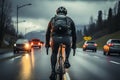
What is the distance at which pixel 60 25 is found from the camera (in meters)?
10.2

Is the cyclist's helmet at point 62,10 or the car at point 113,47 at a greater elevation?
→ the cyclist's helmet at point 62,10

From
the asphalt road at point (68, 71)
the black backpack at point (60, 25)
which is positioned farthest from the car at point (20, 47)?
the black backpack at point (60, 25)

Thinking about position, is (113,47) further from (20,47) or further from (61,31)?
(61,31)

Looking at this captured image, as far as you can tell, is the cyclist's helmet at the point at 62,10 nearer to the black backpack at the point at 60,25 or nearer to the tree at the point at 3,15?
the black backpack at the point at 60,25

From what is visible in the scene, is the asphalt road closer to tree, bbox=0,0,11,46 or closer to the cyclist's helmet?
the cyclist's helmet

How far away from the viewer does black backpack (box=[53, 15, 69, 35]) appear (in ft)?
33.6

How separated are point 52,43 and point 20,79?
3.04 metres

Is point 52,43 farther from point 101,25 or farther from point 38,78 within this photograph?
point 101,25

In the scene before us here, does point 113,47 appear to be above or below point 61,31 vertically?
below

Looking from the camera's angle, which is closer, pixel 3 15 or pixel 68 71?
pixel 68 71

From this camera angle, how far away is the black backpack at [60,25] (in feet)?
33.6

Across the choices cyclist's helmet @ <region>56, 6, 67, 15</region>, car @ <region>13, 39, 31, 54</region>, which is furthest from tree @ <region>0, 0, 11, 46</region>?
cyclist's helmet @ <region>56, 6, 67, 15</region>

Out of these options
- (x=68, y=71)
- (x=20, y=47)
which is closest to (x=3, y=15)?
(x=20, y=47)

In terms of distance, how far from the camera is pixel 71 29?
35.3ft
